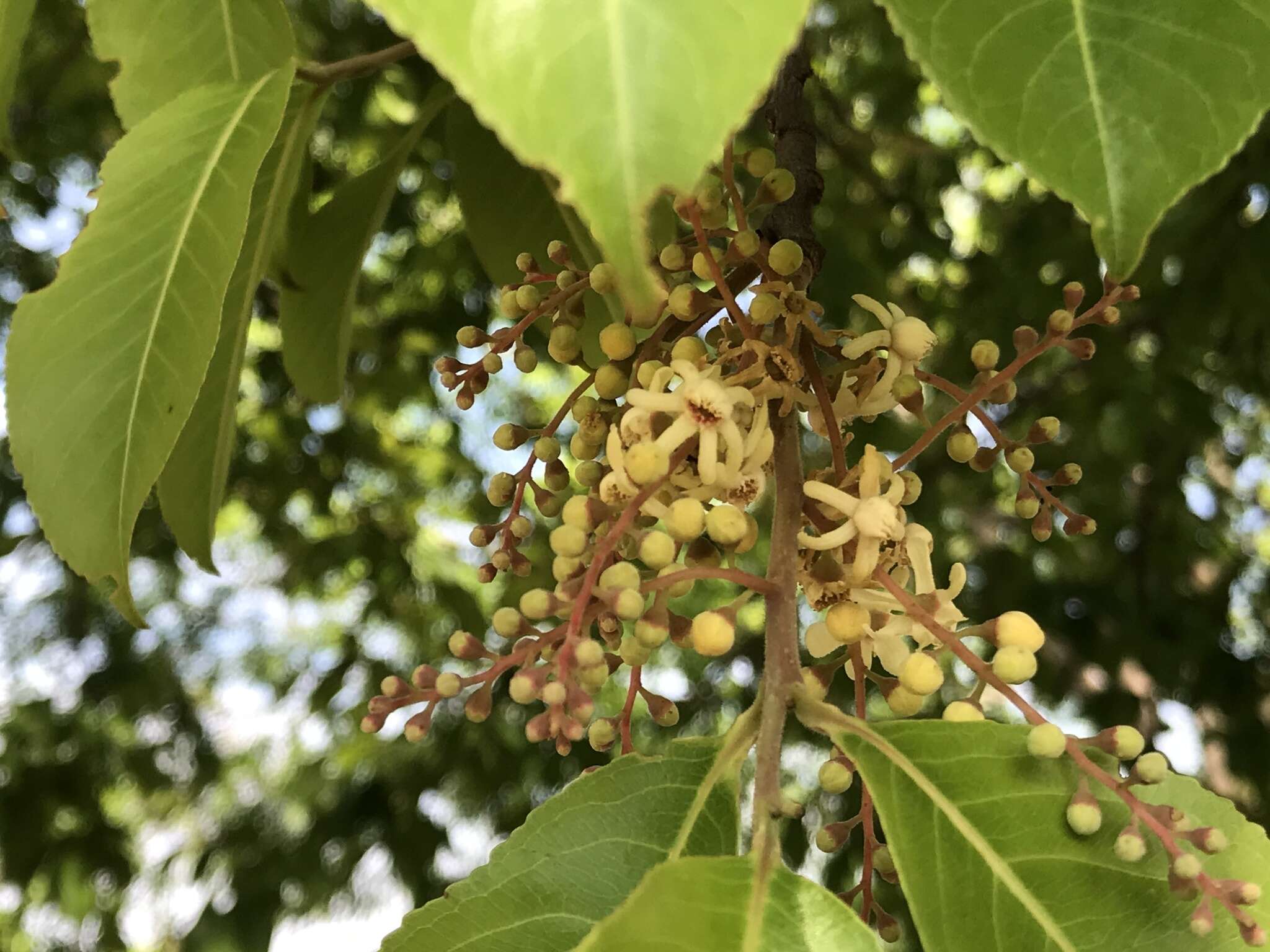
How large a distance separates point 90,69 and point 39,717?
1.30 metres

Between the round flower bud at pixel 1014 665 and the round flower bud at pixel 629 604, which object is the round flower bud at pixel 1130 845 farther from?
the round flower bud at pixel 629 604

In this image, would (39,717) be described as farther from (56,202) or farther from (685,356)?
(685,356)

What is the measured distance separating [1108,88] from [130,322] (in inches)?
18.4

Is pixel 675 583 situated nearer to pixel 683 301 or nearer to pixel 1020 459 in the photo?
pixel 683 301

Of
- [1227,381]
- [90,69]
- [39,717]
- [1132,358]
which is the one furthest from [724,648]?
[39,717]

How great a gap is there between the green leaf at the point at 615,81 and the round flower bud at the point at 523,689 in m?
0.17

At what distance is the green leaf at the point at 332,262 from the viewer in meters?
0.83

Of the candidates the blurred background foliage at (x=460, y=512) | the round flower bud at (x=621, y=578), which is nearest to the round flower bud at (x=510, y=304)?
the round flower bud at (x=621, y=578)

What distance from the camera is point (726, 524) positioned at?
0.40 m

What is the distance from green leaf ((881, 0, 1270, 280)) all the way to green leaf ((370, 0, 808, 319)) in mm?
107

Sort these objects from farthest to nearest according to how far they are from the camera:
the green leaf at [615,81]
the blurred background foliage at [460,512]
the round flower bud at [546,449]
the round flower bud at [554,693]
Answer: the blurred background foliage at [460,512] → the round flower bud at [546,449] → the round flower bud at [554,693] → the green leaf at [615,81]

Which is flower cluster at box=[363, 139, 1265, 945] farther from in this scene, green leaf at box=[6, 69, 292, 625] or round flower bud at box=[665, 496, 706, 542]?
green leaf at box=[6, 69, 292, 625]

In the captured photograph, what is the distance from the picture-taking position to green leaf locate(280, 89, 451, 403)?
83 cm

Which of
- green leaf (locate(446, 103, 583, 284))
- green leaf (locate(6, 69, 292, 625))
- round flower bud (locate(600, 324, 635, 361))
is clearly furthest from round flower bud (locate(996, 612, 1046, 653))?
green leaf (locate(446, 103, 583, 284))
